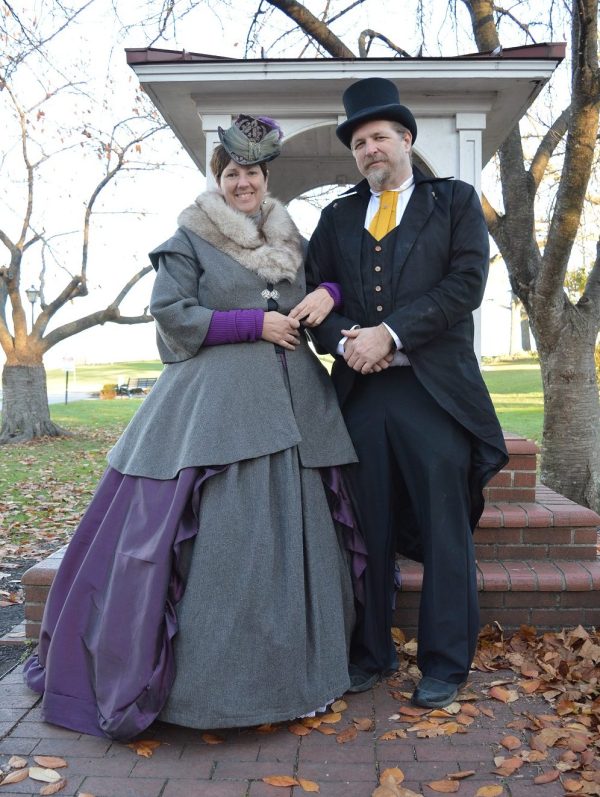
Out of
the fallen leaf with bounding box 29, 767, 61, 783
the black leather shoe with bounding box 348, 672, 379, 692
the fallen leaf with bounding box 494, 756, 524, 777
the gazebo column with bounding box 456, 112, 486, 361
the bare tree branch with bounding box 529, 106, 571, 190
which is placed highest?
the bare tree branch with bounding box 529, 106, 571, 190

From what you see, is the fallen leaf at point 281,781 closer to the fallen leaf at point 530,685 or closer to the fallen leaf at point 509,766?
the fallen leaf at point 509,766

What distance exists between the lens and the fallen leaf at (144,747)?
93.6 inches

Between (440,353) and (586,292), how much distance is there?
3528mm

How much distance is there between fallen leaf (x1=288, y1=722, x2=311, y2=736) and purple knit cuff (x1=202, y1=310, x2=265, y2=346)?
131cm

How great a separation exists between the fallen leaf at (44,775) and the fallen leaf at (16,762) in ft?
0.15

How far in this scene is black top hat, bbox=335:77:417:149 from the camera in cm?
263

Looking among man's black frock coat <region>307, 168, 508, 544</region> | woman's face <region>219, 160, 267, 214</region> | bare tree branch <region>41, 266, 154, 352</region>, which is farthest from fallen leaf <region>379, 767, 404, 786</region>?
bare tree branch <region>41, 266, 154, 352</region>

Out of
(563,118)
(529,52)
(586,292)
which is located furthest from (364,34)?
(529,52)

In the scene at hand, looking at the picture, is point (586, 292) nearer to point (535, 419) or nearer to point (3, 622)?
point (3, 622)

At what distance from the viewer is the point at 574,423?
5.75 m

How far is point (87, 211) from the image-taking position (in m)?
13.1

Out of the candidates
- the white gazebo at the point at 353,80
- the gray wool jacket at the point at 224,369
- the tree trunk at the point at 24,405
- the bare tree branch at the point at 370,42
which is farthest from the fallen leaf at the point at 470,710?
the tree trunk at the point at 24,405

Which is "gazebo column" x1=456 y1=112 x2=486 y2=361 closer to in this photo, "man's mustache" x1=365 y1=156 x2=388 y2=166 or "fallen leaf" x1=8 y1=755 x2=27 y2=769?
"man's mustache" x1=365 y1=156 x2=388 y2=166

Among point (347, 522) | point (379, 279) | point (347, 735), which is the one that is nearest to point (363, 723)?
point (347, 735)
